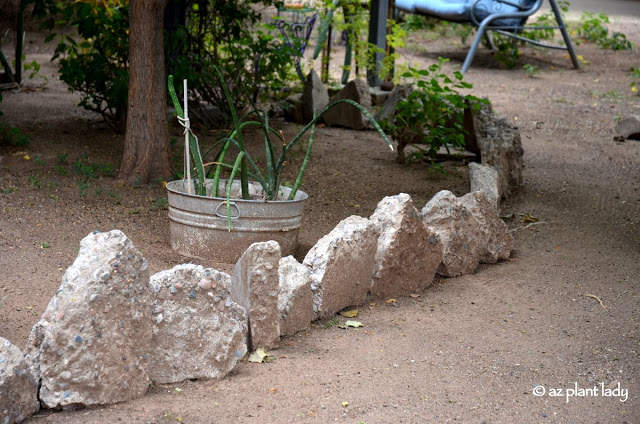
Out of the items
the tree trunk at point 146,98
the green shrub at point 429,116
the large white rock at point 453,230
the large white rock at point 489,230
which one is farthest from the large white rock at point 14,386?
the green shrub at point 429,116

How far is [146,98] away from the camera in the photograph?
185 inches

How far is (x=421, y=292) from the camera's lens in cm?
355

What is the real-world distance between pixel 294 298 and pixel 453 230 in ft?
3.74

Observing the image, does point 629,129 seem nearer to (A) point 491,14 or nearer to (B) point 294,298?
(A) point 491,14

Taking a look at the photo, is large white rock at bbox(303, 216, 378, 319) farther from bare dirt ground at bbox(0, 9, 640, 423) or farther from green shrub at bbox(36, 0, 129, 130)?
green shrub at bbox(36, 0, 129, 130)

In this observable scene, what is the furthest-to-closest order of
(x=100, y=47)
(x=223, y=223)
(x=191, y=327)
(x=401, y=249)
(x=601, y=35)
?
(x=601, y=35) < (x=100, y=47) < (x=223, y=223) < (x=401, y=249) < (x=191, y=327)

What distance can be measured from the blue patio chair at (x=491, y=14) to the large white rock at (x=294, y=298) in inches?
295

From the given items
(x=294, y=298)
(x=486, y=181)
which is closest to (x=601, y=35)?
(x=486, y=181)

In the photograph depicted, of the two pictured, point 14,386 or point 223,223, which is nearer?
point 14,386

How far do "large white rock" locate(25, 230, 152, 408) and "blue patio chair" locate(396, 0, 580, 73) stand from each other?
8.22m

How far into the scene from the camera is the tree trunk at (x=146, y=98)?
4.68 m

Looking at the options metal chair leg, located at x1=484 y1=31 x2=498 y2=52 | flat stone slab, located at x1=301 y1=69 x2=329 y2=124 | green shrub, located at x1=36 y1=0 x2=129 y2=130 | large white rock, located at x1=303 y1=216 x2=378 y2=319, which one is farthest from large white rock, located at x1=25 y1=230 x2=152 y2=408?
metal chair leg, located at x1=484 y1=31 x2=498 y2=52

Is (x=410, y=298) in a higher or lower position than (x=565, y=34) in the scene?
lower

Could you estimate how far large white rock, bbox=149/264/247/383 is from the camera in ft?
8.02
